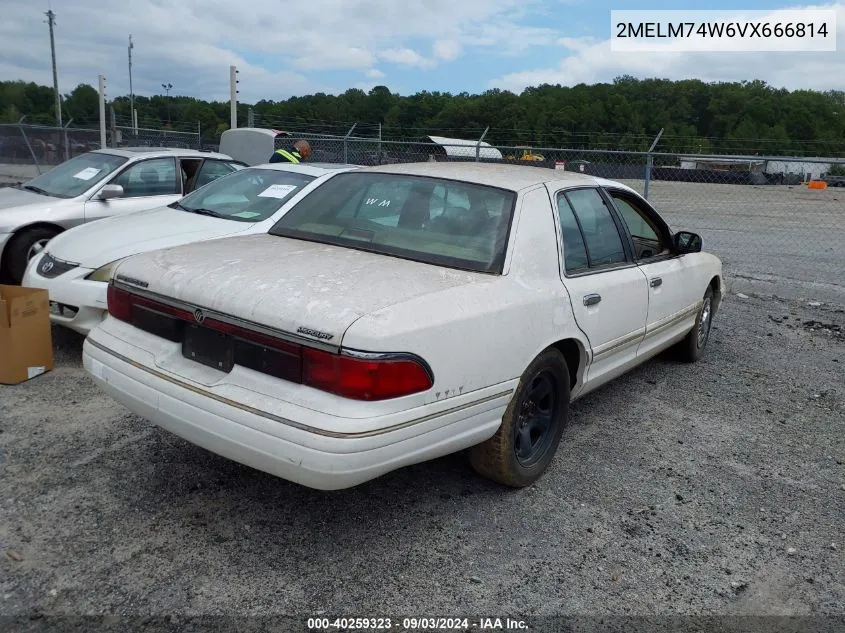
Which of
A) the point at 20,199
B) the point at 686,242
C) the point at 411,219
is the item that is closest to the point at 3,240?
the point at 20,199

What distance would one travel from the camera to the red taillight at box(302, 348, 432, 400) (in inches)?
99.8

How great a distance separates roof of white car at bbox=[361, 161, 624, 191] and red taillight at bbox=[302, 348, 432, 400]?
56.7 inches

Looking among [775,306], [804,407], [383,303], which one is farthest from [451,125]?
[383,303]

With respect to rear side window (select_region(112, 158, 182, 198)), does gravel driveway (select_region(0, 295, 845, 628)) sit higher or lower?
lower

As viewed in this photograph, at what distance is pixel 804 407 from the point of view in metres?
4.99

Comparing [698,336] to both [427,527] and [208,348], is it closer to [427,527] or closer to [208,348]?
[427,527]

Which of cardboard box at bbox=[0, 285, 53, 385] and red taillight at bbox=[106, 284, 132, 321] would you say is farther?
cardboard box at bbox=[0, 285, 53, 385]

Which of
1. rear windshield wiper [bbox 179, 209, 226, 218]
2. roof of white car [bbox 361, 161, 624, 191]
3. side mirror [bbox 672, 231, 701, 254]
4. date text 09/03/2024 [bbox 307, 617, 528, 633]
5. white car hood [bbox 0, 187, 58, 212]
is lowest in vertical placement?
date text 09/03/2024 [bbox 307, 617, 528, 633]

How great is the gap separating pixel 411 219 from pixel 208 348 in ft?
4.20

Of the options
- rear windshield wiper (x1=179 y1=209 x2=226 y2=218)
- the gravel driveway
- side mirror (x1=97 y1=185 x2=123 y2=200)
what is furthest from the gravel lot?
side mirror (x1=97 y1=185 x2=123 y2=200)

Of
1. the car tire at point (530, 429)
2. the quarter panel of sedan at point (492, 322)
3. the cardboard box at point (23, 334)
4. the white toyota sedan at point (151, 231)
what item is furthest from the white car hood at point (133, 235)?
the car tire at point (530, 429)

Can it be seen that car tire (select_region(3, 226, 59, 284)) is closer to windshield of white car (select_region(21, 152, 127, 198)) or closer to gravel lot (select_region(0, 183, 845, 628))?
windshield of white car (select_region(21, 152, 127, 198))

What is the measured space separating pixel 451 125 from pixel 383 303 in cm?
3043

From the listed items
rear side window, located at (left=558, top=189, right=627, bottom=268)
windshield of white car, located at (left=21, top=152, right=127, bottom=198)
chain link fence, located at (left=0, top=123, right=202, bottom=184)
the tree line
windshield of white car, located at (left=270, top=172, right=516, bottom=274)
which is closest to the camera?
windshield of white car, located at (left=270, top=172, right=516, bottom=274)
